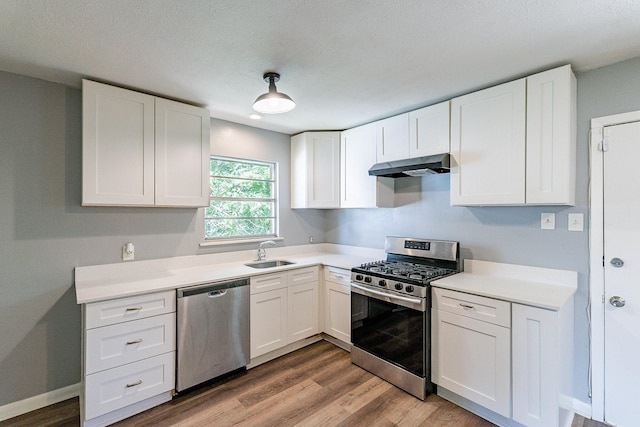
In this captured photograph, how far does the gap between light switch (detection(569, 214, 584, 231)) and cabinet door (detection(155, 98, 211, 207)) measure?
2.98 meters

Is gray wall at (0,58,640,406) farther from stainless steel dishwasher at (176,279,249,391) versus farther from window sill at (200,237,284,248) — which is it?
stainless steel dishwasher at (176,279,249,391)

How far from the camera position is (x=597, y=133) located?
2074 millimetres

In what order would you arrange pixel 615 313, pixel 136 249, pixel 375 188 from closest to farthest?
pixel 615 313 → pixel 136 249 → pixel 375 188

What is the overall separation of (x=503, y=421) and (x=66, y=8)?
11.6 feet

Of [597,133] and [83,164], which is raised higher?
[597,133]

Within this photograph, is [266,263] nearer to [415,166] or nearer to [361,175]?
[361,175]

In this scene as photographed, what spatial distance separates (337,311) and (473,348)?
54.1 inches

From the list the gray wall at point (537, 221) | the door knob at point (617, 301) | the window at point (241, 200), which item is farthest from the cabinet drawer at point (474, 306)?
the window at point (241, 200)

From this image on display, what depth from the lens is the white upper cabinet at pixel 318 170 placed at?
11.7ft

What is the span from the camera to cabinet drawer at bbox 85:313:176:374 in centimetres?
197

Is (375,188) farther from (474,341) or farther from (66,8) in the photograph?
(66,8)

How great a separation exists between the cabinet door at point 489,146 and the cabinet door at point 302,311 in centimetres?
172

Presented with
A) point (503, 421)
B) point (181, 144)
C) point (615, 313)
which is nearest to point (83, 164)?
point (181, 144)

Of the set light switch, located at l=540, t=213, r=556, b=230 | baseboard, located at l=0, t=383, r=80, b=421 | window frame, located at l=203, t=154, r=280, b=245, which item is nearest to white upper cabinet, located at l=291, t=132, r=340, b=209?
window frame, located at l=203, t=154, r=280, b=245
